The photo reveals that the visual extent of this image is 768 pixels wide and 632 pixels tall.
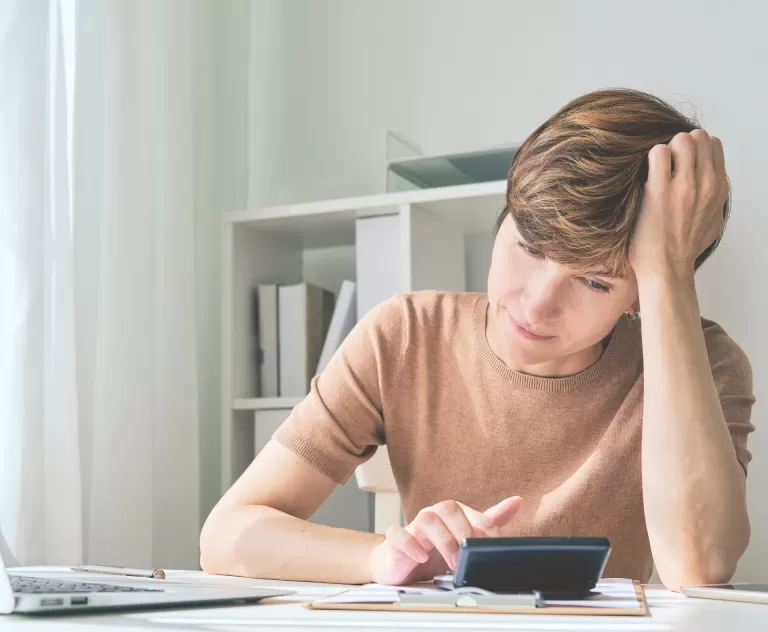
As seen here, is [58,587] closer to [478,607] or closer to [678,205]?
[478,607]

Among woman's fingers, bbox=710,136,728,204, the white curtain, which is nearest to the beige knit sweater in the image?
Answer: woman's fingers, bbox=710,136,728,204

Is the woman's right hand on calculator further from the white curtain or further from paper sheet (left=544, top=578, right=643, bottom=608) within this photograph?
the white curtain

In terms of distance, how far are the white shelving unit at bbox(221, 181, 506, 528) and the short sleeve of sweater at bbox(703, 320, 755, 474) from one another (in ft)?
2.46

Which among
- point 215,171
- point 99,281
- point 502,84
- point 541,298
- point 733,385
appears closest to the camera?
point 541,298

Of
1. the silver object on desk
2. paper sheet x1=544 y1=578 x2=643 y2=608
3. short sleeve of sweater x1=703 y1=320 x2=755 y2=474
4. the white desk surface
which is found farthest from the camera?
short sleeve of sweater x1=703 y1=320 x2=755 y2=474

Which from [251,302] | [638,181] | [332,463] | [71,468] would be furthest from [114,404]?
[638,181]

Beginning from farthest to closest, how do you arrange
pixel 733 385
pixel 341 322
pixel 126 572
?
pixel 341 322 < pixel 733 385 < pixel 126 572

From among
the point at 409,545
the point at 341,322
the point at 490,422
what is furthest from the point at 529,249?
the point at 341,322

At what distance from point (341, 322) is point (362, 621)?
148 cm

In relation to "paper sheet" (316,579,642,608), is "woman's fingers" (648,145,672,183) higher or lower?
higher

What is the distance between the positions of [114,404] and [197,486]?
33 cm

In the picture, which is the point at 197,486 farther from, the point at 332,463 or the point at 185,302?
the point at 332,463

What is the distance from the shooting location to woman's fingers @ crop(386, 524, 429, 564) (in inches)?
30.7

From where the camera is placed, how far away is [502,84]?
87.0 inches
